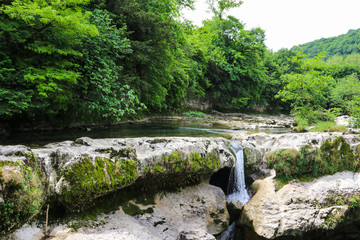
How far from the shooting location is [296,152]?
6.32 metres

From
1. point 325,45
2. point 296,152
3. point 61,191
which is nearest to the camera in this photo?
point 61,191

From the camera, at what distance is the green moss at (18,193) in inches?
102

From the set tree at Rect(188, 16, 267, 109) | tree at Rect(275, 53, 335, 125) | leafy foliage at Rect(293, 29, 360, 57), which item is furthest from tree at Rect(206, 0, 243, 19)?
leafy foliage at Rect(293, 29, 360, 57)

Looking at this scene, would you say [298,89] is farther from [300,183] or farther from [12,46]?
[12,46]

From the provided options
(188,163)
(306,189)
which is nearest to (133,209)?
(188,163)

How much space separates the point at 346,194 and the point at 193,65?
1669 centimetres

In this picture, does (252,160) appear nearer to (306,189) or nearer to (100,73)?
(306,189)

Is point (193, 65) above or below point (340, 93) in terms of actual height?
above

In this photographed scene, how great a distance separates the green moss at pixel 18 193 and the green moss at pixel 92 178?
52 centimetres

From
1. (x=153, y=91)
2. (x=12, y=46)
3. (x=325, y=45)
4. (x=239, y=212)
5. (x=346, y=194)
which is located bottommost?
(x=239, y=212)

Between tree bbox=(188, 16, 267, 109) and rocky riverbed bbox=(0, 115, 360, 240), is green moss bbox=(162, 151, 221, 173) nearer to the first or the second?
rocky riverbed bbox=(0, 115, 360, 240)

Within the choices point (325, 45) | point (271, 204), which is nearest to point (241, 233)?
point (271, 204)

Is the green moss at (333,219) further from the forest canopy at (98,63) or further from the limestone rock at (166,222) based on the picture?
the forest canopy at (98,63)

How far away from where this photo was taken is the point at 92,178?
12.6 feet
